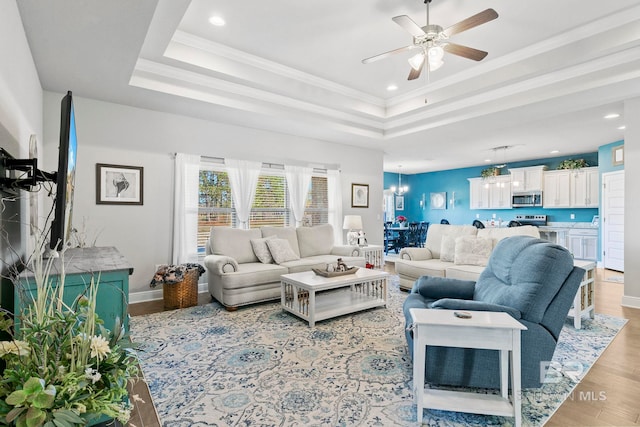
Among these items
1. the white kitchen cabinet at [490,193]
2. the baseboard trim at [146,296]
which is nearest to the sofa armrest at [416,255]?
the baseboard trim at [146,296]

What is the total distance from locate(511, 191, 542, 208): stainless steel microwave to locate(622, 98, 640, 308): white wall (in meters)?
4.76

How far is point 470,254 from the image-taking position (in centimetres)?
430

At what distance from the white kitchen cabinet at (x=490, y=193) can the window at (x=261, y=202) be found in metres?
5.24

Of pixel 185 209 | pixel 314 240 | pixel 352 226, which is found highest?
pixel 185 209

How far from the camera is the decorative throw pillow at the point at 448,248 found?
4625 millimetres

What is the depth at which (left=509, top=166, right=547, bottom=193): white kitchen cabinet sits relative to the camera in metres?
8.45

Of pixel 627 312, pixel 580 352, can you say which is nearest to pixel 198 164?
pixel 580 352

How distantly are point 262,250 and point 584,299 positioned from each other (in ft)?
12.1

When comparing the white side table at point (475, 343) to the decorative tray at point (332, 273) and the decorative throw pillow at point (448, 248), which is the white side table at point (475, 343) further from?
the decorative throw pillow at point (448, 248)

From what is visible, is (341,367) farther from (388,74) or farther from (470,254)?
(388,74)

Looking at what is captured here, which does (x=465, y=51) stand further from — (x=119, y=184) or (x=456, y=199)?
(x=456, y=199)

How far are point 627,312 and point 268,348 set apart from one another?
4082mm

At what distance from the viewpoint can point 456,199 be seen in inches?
410

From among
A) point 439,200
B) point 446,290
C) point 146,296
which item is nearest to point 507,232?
point 446,290
